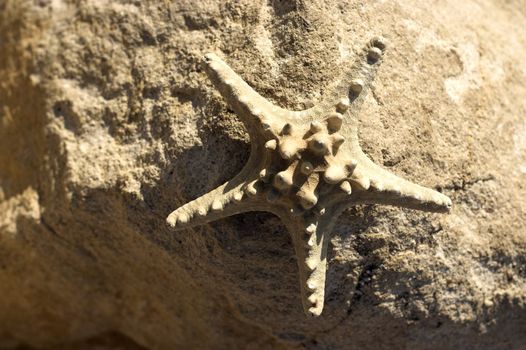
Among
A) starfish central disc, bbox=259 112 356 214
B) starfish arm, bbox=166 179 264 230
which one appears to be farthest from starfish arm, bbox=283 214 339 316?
starfish arm, bbox=166 179 264 230

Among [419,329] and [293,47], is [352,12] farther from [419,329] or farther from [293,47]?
[419,329]

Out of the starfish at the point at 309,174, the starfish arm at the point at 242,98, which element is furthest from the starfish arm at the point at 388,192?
the starfish arm at the point at 242,98

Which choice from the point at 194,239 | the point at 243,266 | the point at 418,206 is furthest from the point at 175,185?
the point at 418,206

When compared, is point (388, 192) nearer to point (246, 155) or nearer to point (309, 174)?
point (309, 174)

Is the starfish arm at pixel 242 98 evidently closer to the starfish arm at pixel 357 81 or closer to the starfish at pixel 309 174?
the starfish at pixel 309 174

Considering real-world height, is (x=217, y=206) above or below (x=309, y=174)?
below

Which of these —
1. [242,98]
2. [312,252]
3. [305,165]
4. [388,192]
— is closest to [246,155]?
[242,98]
